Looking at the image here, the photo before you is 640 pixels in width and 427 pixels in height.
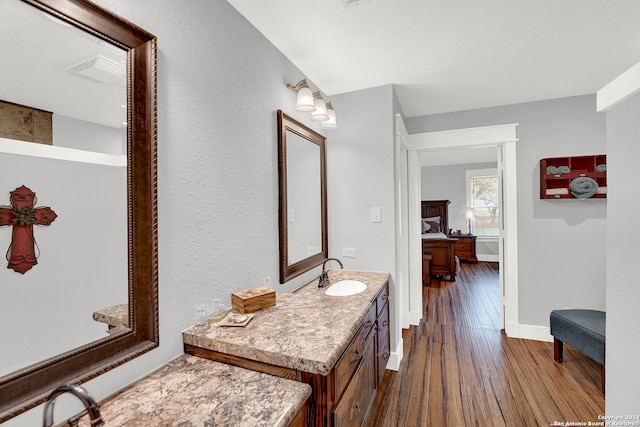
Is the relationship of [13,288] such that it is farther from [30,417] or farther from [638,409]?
[638,409]

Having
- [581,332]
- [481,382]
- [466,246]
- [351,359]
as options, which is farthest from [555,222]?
[466,246]

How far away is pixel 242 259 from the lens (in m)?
1.55

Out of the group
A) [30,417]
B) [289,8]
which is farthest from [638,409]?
[289,8]

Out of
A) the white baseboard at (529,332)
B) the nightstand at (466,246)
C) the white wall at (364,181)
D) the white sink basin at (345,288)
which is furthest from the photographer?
the nightstand at (466,246)

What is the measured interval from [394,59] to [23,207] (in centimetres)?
222

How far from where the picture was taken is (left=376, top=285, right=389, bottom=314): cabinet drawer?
6.49 ft

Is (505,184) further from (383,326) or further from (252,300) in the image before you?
(252,300)

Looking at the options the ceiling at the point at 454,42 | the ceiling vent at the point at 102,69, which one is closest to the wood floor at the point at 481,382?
the ceiling vent at the point at 102,69

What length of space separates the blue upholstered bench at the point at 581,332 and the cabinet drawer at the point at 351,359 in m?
1.84

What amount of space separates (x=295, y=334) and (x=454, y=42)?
2.07 metres

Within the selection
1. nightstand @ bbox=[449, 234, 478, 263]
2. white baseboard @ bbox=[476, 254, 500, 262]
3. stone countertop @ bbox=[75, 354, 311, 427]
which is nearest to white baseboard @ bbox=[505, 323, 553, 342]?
stone countertop @ bbox=[75, 354, 311, 427]

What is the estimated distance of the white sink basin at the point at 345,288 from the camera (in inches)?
70.9

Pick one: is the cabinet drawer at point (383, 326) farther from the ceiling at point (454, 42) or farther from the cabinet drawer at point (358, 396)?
the ceiling at point (454, 42)

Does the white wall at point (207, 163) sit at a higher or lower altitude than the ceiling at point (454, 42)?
lower
